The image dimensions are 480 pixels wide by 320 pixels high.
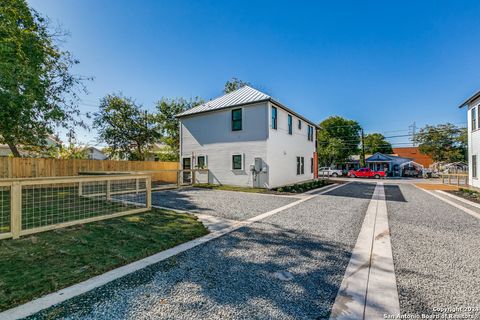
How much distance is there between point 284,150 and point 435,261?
11.4 m

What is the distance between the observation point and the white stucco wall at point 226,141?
12.8 m

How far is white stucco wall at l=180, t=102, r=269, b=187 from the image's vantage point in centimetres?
1282

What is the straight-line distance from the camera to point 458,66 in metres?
14.0

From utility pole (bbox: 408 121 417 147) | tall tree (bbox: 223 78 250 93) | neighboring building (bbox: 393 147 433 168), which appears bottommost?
neighboring building (bbox: 393 147 433 168)

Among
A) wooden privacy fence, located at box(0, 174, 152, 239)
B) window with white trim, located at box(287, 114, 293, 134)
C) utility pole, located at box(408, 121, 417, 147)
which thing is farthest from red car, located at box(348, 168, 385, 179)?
wooden privacy fence, located at box(0, 174, 152, 239)

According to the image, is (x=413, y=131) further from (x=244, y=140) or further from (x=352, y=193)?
(x=244, y=140)

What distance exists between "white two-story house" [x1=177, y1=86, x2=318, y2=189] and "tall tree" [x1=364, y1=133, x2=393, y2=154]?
41050 millimetres

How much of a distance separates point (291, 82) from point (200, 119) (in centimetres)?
830

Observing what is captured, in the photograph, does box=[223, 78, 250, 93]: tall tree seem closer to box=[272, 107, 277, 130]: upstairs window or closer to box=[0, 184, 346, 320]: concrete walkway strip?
box=[272, 107, 277, 130]: upstairs window

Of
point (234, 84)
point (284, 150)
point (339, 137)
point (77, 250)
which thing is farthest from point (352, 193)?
point (339, 137)

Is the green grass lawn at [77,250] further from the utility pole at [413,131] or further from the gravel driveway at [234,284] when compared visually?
the utility pole at [413,131]

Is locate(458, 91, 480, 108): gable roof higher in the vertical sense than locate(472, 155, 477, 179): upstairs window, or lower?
higher

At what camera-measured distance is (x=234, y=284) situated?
8.40ft

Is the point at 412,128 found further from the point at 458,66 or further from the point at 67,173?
the point at 67,173
